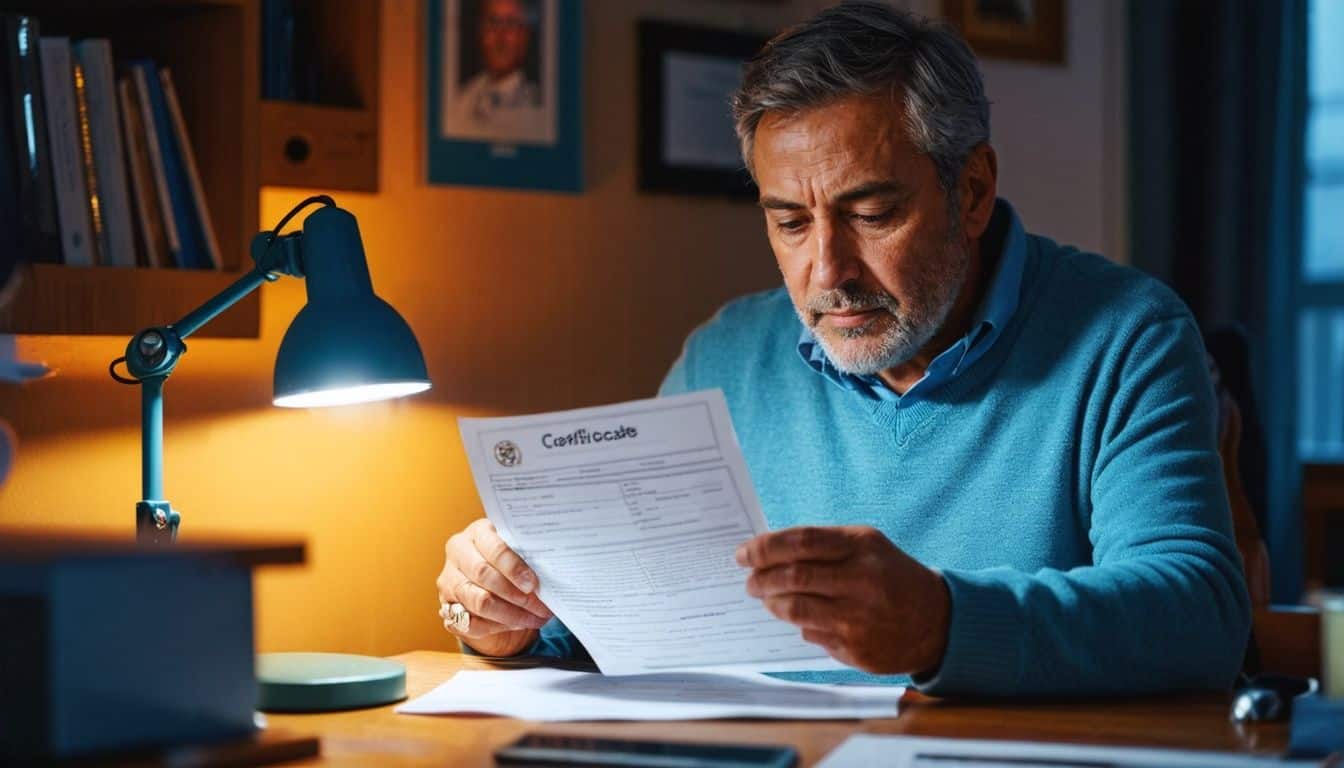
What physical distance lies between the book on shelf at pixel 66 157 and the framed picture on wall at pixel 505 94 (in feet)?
1.91

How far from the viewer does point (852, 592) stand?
4.24ft

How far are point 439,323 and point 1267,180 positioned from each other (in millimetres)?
2557

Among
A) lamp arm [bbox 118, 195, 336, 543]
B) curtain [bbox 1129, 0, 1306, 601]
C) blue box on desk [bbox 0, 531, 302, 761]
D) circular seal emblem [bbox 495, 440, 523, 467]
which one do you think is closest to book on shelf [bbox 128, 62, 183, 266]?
lamp arm [bbox 118, 195, 336, 543]

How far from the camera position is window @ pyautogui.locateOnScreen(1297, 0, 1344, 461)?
13.5 ft

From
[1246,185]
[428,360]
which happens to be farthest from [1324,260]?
[428,360]

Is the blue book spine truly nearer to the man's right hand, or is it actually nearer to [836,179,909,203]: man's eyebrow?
the man's right hand

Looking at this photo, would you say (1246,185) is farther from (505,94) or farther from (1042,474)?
(1042,474)

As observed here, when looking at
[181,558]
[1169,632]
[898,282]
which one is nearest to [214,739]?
[181,558]

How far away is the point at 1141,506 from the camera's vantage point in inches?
60.4

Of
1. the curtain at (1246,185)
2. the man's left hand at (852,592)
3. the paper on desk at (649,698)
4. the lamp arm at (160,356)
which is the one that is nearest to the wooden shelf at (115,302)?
the lamp arm at (160,356)

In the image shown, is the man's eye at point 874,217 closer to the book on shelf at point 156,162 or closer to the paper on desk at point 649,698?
the paper on desk at point 649,698

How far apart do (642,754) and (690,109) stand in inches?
57.8

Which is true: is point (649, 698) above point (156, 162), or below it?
below

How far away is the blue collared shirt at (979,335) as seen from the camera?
5.79 ft
